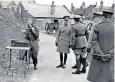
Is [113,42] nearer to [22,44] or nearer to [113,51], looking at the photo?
[113,51]

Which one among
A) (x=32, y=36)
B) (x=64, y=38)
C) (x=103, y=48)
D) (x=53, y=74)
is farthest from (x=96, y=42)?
(x=64, y=38)

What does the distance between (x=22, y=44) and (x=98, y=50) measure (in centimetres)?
298

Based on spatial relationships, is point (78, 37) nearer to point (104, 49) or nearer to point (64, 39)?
point (64, 39)

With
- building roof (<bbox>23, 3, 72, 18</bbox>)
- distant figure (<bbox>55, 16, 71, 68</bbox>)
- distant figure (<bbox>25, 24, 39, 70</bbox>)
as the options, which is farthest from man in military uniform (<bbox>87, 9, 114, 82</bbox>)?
building roof (<bbox>23, 3, 72, 18</bbox>)

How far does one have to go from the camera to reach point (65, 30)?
9164mm

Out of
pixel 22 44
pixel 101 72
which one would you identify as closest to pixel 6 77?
pixel 22 44

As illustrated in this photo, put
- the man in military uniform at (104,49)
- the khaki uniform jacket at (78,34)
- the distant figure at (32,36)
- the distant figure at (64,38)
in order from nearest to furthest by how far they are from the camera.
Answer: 1. the man in military uniform at (104,49)
2. the khaki uniform jacket at (78,34)
3. the distant figure at (32,36)
4. the distant figure at (64,38)

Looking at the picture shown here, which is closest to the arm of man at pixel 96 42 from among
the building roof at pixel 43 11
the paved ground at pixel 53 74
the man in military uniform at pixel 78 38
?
the paved ground at pixel 53 74

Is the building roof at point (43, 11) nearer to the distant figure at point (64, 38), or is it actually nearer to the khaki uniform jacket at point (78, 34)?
the distant figure at point (64, 38)

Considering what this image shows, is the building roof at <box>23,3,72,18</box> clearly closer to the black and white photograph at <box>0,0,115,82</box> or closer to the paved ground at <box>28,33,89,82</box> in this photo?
the black and white photograph at <box>0,0,115,82</box>

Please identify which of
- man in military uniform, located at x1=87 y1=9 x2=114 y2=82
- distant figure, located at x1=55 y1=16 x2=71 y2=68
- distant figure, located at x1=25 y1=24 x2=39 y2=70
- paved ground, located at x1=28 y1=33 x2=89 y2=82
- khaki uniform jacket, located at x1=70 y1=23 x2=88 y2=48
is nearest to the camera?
man in military uniform, located at x1=87 y1=9 x2=114 y2=82

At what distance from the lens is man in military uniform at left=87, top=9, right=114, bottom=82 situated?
5836 millimetres

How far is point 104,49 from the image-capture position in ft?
19.3

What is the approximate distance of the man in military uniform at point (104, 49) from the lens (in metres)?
5.84
